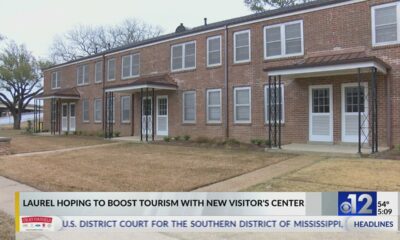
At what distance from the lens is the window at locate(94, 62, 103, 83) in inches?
949

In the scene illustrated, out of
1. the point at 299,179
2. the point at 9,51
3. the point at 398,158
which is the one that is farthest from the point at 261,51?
the point at 9,51

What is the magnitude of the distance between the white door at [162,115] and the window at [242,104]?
451 cm

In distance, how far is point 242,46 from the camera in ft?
53.5

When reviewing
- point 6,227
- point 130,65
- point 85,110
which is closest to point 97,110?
point 85,110

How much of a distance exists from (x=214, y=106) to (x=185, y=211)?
44.3 feet

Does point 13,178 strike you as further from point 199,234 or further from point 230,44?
point 230,44

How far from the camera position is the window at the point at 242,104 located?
16.0 metres

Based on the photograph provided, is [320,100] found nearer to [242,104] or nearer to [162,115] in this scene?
[242,104]

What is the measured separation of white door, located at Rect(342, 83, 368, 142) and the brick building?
33 millimetres

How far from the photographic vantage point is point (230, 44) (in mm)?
16672

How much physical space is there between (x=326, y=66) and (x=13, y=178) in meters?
9.47

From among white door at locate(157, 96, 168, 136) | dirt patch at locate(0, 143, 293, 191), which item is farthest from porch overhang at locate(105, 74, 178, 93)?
dirt patch at locate(0, 143, 293, 191)

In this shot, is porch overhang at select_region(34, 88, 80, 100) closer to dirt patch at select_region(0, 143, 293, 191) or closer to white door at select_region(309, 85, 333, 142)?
dirt patch at select_region(0, 143, 293, 191)

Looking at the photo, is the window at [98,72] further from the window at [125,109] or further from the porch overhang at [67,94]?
the window at [125,109]
